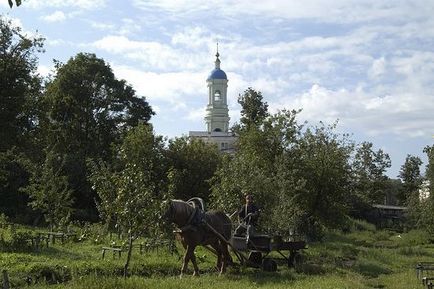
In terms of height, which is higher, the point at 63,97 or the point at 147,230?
the point at 63,97

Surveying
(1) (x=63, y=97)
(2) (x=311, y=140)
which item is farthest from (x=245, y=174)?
(1) (x=63, y=97)

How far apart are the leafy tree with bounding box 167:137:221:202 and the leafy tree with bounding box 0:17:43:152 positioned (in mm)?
15260

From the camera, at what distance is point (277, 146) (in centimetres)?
3606

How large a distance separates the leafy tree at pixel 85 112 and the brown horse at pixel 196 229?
32028 mm

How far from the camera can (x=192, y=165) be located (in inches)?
1980

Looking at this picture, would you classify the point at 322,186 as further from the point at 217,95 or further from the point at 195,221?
the point at 217,95

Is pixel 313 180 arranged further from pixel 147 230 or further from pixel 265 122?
pixel 147 230

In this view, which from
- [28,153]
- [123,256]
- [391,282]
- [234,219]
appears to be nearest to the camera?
[391,282]

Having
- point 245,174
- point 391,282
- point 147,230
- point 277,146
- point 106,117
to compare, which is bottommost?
point 391,282

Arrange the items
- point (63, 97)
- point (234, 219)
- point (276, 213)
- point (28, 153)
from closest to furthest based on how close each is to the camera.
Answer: point (234, 219), point (276, 213), point (28, 153), point (63, 97)

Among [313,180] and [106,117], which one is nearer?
[313,180]

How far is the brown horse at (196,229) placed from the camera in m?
16.6

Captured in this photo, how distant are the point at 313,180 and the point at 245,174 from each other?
380 inches

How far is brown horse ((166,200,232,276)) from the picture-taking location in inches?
652
